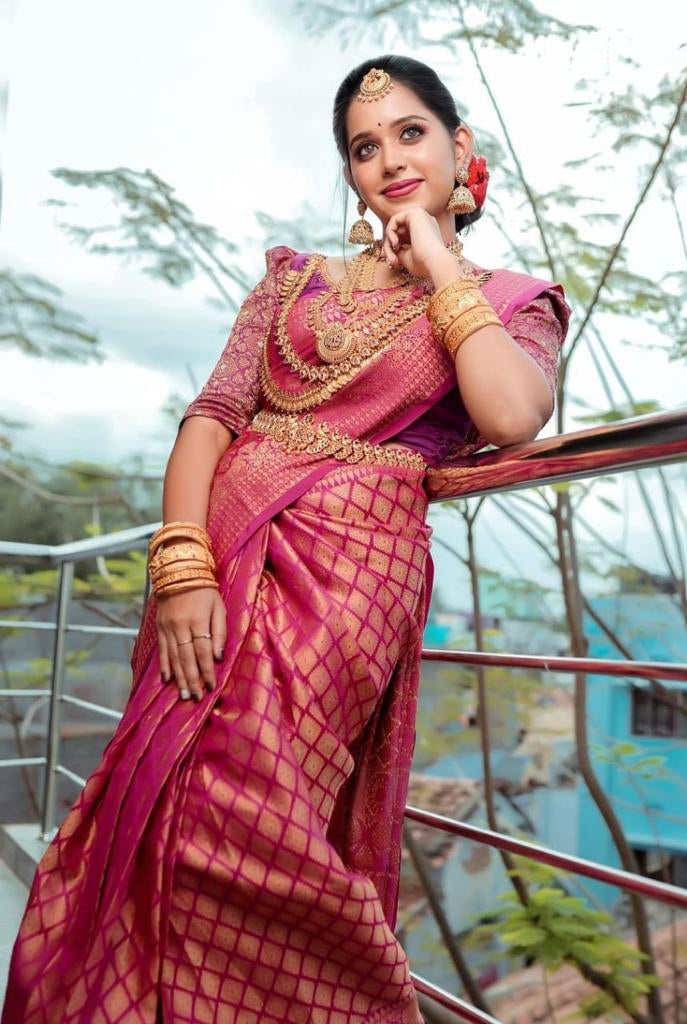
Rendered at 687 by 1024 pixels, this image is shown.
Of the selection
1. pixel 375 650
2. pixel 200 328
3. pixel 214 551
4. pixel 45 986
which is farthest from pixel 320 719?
pixel 200 328

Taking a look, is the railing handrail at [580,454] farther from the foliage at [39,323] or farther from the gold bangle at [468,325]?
the foliage at [39,323]

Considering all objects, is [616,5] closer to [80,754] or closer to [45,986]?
[45,986]

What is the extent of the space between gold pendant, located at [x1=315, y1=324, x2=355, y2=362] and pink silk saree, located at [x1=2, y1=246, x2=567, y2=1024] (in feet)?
0.08

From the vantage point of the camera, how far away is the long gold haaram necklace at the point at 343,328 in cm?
99

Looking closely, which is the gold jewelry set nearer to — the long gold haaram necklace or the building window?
the long gold haaram necklace

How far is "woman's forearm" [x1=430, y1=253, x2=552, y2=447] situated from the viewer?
90 cm

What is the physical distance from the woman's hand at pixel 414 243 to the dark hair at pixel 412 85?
13cm

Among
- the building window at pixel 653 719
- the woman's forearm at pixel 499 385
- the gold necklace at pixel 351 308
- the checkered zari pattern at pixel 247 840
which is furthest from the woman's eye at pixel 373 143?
the building window at pixel 653 719

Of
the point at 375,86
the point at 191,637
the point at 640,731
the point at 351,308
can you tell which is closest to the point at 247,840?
the point at 191,637

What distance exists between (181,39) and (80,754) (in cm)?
352

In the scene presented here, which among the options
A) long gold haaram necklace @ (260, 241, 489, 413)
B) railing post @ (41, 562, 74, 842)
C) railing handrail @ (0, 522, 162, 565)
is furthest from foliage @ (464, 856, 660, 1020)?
long gold haaram necklace @ (260, 241, 489, 413)

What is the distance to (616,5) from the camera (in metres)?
3.27

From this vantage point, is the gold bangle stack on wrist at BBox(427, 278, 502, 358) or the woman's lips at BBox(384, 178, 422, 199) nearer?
the gold bangle stack on wrist at BBox(427, 278, 502, 358)

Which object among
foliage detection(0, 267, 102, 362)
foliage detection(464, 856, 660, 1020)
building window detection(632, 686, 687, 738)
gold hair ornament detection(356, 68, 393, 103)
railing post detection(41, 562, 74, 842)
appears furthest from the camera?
foliage detection(0, 267, 102, 362)
